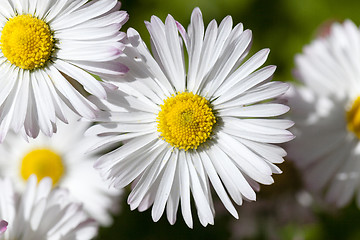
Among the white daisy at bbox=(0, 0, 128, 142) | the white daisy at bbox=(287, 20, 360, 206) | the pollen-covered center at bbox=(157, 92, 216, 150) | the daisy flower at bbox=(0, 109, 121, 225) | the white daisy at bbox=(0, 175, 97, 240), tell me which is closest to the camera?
the white daisy at bbox=(0, 0, 128, 142)

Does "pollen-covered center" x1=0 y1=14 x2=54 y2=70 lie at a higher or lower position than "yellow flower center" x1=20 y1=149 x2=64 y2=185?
higher

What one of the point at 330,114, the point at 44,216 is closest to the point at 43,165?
the point at 44,216

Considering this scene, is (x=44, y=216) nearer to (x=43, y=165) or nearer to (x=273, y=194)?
(x=43, y=165)

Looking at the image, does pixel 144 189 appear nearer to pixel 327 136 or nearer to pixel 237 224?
pixel 237 224

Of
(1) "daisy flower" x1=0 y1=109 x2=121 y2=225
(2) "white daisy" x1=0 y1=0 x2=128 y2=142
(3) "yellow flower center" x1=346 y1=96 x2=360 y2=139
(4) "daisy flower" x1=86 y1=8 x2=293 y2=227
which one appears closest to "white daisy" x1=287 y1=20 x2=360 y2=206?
(3) "yellow flower center" x1=346 y1=96 x2=360 y2=139

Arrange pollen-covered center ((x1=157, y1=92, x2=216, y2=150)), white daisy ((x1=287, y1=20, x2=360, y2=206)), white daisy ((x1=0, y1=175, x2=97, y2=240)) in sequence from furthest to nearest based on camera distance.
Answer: white daisy ((x1=287, y1=20, x2=360, y2=206)) < white daisy ((x1=0, y1=175, x2=97, y2=240)) < pollen-covered center ((x1=157, y1=92, x2=216, y2=150))

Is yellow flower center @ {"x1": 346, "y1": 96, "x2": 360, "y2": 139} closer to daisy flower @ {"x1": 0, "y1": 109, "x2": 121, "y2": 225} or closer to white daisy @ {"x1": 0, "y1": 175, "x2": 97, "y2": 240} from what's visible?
daisy flower @ {"x1": 0, "y1": 109, "x2": 121, "y2": 225}

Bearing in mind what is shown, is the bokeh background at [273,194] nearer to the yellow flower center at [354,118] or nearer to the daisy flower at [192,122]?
the yellow flower center at [354,118]
